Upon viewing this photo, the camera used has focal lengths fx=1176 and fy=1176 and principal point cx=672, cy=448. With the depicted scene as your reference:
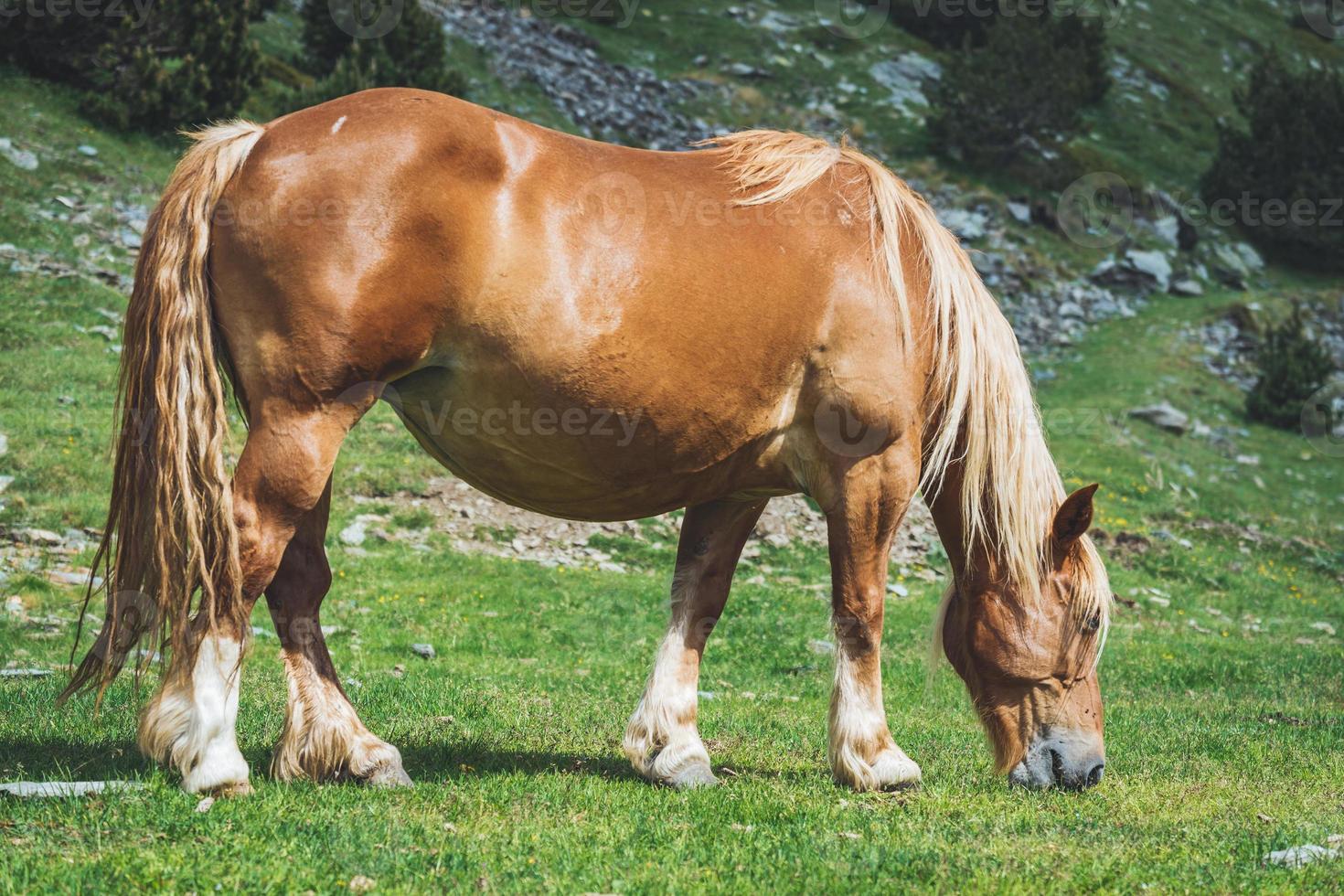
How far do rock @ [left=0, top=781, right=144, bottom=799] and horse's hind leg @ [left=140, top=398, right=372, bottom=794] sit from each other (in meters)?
0.14

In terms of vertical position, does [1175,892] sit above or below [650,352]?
below

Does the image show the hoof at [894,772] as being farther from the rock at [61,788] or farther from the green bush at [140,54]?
the green bush at [140,54]

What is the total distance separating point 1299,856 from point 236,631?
11.8 ft

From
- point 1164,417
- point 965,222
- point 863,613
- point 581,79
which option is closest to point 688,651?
point 863,613

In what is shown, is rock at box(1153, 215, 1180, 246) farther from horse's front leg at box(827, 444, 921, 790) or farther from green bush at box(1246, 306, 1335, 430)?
horse's front leg at box(827, 444, 921, 790)

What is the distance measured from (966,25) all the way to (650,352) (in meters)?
34.6

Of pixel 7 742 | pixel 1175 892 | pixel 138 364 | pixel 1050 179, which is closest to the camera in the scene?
pixel 1175 892

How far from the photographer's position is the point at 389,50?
21.6 m

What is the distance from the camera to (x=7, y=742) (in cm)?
470

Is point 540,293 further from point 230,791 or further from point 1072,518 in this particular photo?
point 1072,518

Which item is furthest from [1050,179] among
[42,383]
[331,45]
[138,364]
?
[138,364]

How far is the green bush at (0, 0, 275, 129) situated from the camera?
18.2m

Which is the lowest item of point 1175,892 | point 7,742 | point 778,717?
point 778,717

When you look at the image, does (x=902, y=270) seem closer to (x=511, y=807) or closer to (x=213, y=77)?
(x=511, y=807)
